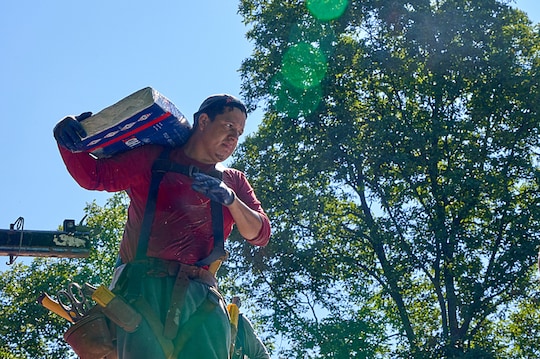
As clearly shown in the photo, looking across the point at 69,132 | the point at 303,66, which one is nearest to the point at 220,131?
the point at 69,132

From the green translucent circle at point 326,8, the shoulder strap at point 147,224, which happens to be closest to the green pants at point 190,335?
the shoulder strap at point 147,224

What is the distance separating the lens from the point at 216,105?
3.84 meters

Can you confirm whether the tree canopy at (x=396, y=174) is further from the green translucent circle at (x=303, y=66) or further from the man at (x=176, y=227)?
the man at (x=176, y=227)

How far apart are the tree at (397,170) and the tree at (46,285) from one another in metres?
10.3

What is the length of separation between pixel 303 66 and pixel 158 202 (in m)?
16.9

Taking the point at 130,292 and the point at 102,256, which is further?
the point at 102,256

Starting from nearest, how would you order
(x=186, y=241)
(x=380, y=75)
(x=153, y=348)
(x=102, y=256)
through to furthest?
1. (x=153, y=348)
2. (x=186, y=241)
3. (x=380, y=75)
4. (x=102, y=256)

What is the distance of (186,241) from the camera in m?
3.64

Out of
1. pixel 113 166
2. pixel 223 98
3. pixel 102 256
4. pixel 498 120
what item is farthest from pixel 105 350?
pixel 102 256

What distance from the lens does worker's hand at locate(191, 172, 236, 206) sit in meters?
3.46

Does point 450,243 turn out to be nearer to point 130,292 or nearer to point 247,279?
point 247,279

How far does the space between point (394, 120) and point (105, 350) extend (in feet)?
54.9

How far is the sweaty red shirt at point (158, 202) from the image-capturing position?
3617 millimetres

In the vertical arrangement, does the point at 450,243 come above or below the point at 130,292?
above
